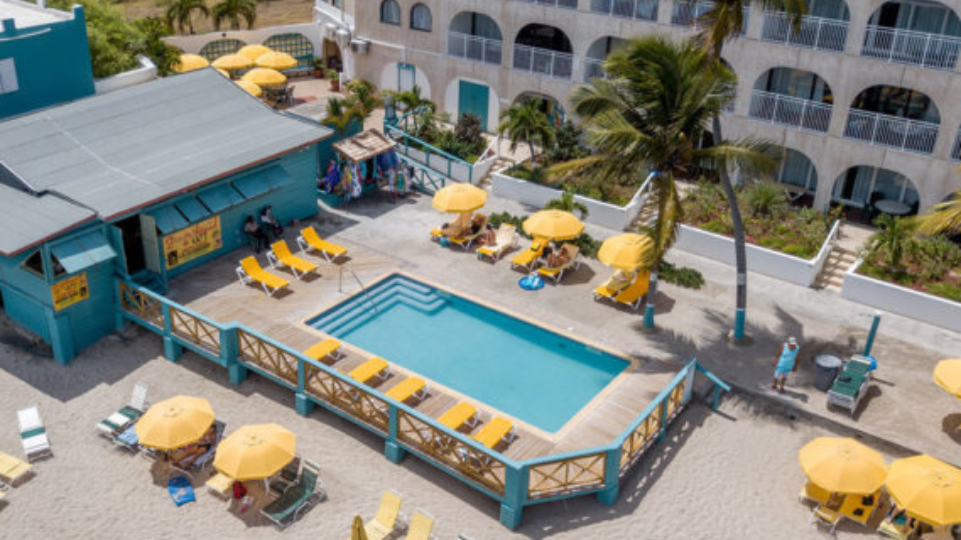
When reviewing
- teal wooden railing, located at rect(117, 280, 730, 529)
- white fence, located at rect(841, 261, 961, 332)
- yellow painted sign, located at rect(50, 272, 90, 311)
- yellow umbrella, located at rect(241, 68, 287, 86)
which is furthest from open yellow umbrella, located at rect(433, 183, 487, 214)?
yellow umbrella, located at rect(241, 68, 287, 86)

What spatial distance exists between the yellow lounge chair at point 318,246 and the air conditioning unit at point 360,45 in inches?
578

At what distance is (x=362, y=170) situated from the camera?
1241 inches

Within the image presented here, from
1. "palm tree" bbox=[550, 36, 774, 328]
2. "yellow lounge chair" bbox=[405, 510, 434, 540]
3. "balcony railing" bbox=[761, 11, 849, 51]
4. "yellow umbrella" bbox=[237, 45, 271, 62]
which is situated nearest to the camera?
"yellow lounge chair" bbox=[405, 510, 434, 540]

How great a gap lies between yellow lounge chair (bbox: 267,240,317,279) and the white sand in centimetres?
497

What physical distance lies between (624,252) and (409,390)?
8021 mm

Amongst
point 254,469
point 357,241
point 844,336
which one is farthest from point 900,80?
point 254,469

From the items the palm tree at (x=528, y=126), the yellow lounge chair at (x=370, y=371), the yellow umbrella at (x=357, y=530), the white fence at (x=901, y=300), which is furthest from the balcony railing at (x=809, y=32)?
the yellow umbrella at (x=357, y=530)

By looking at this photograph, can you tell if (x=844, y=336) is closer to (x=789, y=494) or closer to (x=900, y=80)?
(x=789, y=494)

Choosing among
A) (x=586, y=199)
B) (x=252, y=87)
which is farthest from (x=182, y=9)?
(x=586, y=199)

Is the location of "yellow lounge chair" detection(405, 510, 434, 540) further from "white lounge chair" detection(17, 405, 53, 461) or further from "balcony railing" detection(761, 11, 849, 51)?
"balcony railing" detection(761, 11, 849, 51)

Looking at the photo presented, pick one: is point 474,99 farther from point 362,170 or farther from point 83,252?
point 83,252

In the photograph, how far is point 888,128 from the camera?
28.7 m

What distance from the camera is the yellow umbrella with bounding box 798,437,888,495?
1748 cm

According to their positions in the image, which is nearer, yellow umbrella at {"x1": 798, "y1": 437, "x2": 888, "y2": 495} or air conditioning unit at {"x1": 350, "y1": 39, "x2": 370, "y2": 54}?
yellow umbrella at {"x1": 798, "y1": 437, "x2": 888, "y2": 495}
